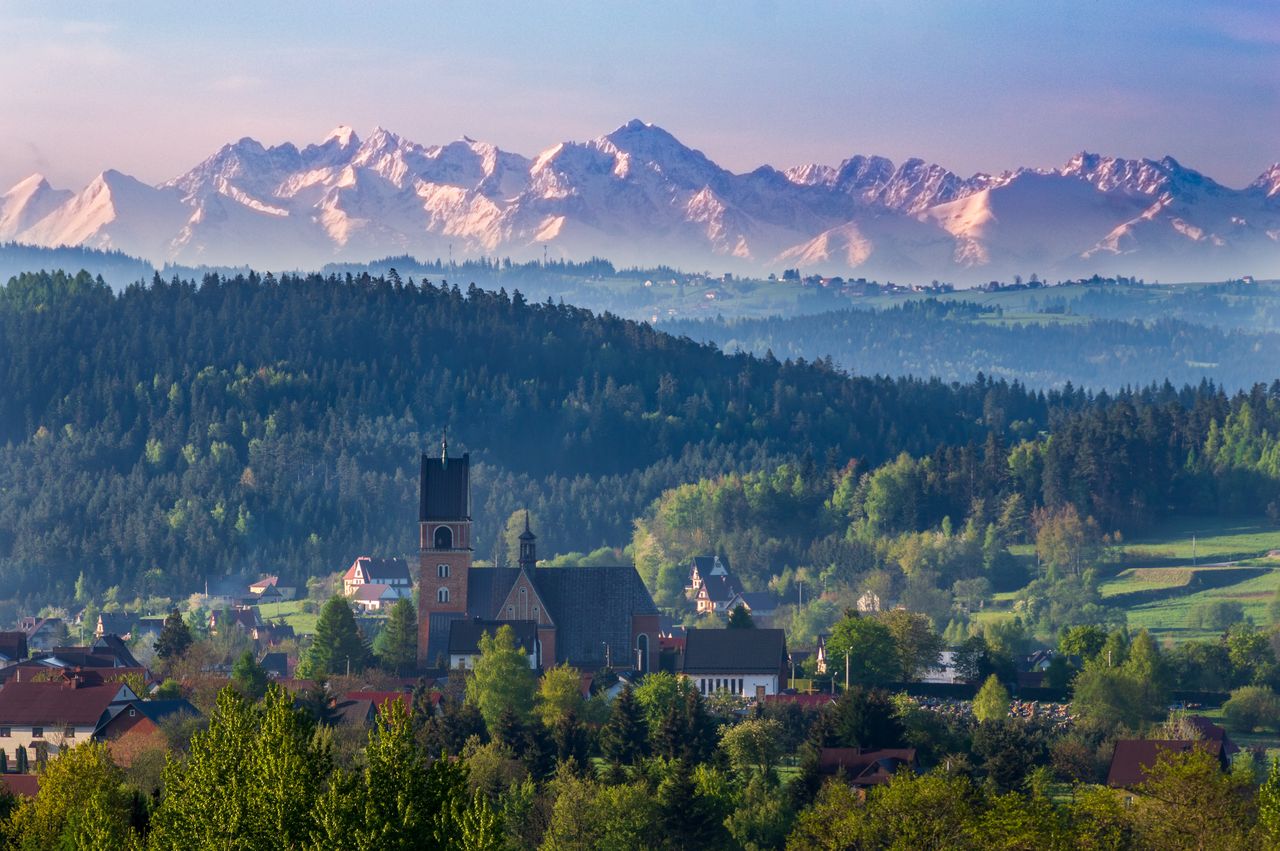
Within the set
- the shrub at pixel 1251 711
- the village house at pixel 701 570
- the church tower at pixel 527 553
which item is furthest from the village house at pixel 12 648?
the village house at pixel 701 570

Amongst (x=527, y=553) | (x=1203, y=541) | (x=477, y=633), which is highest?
(x=527, y=553)

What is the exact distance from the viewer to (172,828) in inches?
2413

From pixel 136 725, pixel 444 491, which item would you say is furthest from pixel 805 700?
pixel 444 491

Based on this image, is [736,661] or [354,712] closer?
[354,712]

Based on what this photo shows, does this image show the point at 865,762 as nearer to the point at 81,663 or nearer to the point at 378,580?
the point at 81,663

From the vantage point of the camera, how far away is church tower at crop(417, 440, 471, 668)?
13250 cm

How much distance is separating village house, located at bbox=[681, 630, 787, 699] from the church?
6.03 metres

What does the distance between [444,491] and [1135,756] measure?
49901mm

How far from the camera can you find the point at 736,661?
122062 mm

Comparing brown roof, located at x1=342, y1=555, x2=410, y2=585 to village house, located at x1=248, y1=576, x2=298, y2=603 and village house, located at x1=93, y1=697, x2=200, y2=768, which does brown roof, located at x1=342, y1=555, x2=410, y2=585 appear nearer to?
village house, located at x1=248, y1=576, x2=298, y2=603

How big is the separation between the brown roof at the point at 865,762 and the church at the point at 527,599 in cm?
3328

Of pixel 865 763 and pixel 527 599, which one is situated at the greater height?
pixel 527 599

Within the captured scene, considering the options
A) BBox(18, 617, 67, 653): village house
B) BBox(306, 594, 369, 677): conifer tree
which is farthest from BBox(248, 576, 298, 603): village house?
BBox(306, 594, 369, 677): conifer tree

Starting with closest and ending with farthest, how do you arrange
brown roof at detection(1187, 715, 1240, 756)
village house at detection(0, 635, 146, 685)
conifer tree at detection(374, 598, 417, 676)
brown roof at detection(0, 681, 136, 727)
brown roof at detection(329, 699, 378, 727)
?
brown roof at detection(329, 699, 378, 727) < brown roof at detection(0, 681, 136, 727) < brown roof at detection(1187, 715, 1240, 756) < village house at detection(0, 635, 146, 685) < conifer tree at detection(374, 598, 417, 676)
